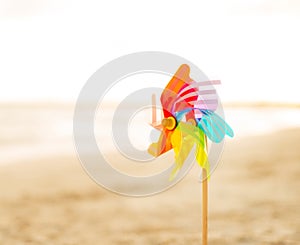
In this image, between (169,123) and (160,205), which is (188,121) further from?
(160,205)

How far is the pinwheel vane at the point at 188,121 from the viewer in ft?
2.31

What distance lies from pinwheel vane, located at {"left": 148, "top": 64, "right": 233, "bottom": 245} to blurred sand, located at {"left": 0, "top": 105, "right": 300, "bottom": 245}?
1.48ft

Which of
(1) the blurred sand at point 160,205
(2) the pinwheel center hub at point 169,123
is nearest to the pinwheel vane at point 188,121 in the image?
(2) the pinwheel center hub at point 169,123

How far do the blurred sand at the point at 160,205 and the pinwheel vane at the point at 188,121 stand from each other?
1.48ft

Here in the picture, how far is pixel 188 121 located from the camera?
72 cm

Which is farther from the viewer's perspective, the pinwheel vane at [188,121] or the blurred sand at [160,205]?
the blurred sand at [160,205]

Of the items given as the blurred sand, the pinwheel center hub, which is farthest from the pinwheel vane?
the blurred sand

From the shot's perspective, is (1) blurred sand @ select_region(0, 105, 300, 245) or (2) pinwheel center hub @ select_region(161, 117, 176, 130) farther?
(1) blurred sand @ select_region(0, 105, 300, 245)

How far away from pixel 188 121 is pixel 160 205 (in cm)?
82

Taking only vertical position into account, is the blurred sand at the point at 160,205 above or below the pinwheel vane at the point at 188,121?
above

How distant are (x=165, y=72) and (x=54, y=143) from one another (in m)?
1.68

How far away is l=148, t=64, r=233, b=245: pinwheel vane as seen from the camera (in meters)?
0.70

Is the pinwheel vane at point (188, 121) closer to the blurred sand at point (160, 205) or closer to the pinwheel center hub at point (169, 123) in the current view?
the pinwheel center hub at point (169, 123)

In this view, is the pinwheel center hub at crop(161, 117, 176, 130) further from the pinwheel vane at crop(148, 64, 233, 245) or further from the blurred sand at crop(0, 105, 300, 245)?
the blurred sand at crop(0, 105, 300, 245)
